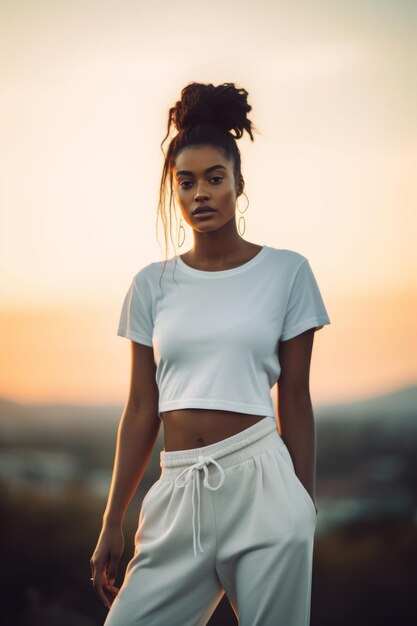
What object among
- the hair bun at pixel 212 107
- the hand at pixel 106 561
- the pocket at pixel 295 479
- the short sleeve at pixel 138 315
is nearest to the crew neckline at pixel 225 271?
the short sleeve at pixel 138 315

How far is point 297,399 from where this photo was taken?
1.79 meters

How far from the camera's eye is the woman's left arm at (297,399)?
5.80ft

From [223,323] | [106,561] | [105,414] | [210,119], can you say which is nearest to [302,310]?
[223,323]

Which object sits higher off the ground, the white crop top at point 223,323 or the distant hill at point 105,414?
the white crop top at point 223,323

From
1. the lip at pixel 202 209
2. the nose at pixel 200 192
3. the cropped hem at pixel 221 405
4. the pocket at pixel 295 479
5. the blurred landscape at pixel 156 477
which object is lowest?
the blurred landscape at pixel 156 477

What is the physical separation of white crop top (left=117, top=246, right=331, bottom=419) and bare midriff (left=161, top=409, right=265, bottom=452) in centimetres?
2

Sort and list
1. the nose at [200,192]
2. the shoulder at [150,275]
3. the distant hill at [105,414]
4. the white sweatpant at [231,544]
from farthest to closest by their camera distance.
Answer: the distant hill at [105,414], the shoulder at [150,275], the nose at [200,192], the white sweatpant at [231,544]

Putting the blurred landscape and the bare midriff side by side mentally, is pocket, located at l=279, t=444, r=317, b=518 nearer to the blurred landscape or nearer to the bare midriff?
the bare midriff

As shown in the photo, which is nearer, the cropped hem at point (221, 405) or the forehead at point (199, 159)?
the cropped hem at point (221, 405)

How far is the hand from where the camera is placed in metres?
1.77

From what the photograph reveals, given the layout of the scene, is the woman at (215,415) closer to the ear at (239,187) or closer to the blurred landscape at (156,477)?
the ear at (239,187)

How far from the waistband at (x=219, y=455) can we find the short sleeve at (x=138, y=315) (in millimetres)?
277

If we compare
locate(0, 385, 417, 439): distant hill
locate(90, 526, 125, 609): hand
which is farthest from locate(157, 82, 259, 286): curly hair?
locate(0, 385, 417, 439): distant hill

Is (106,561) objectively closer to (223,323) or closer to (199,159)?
(223,323)
